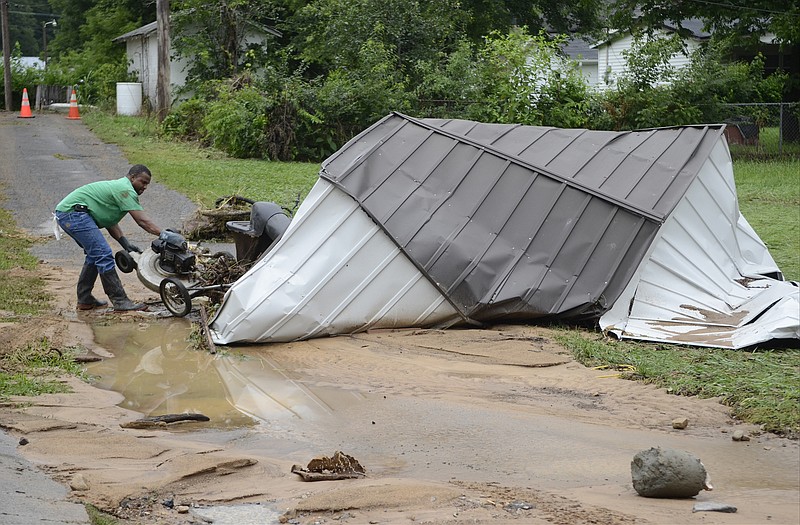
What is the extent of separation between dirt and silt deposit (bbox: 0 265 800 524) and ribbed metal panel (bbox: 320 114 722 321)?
527mm

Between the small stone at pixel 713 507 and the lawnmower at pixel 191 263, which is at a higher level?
the lawnmower at pixel 191 263

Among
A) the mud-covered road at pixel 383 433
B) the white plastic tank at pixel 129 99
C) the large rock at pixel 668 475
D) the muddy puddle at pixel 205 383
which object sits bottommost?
the muddy puddle at pixel 205 383

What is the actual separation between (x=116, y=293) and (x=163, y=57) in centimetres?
2009

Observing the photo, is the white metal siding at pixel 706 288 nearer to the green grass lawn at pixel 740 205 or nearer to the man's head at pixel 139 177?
the green grass lawn at pixel 740 205

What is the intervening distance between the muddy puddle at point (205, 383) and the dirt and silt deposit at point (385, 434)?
0.08 ft

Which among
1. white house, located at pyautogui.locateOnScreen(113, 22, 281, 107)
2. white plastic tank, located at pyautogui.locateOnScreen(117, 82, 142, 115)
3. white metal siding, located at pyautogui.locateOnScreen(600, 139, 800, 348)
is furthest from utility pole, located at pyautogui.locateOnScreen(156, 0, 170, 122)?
white metal siding, located at pyautogui.locateOnScreen(600, 139, 800, 348)

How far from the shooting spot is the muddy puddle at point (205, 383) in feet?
25.2

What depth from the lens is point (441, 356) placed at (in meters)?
9.05

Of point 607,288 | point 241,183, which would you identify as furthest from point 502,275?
point 241,183

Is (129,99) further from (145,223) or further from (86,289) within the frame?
(145,223)

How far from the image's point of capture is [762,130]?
27.2m

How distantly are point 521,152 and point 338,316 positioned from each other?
10.1 ft

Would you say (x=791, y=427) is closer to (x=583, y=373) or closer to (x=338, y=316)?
(x=583, y=373)

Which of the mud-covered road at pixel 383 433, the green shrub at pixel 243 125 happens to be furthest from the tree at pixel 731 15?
the mud-covered road at pixel 383 433
